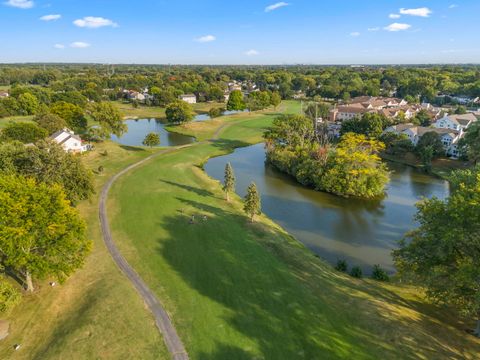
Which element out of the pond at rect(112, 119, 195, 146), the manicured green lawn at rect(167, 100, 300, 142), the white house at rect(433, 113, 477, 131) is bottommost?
the pond at rect(112, 119, 195, 146)

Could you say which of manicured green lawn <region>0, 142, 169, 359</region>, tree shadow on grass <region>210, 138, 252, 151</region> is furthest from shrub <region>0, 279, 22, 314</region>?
tree shadow on grass <region>210, 138, 252, 151</region>

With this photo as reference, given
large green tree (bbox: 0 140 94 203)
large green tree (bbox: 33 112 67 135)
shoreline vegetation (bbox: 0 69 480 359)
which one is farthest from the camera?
large green tree (bbox: 33 112 67 135)

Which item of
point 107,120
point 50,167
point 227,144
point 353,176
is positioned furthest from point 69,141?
point 353,176

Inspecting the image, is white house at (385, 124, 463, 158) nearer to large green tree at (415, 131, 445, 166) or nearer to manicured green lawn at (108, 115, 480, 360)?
large green tree at (415, 131, 445, 166)

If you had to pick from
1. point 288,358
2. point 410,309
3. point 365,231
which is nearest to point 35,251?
point 288,358

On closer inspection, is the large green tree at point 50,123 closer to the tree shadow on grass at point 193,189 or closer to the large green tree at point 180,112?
the large green tree at point 180,112

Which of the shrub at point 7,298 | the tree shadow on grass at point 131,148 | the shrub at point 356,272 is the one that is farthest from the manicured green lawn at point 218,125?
the shrub at point 7,298
